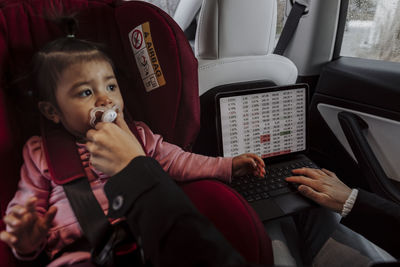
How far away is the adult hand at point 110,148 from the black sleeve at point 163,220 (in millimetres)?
18

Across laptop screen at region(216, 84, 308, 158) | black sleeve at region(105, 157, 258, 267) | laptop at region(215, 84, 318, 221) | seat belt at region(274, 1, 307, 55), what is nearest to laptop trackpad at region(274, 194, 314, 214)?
laptop at region(215, 84, 318, 221)

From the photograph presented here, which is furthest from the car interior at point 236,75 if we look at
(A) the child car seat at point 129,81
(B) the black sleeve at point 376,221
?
(B) the black sleeve at point 376,221

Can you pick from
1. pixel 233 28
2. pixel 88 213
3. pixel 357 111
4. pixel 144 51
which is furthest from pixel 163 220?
pixel 357 111

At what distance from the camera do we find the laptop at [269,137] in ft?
2.27

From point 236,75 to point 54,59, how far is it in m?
0.49

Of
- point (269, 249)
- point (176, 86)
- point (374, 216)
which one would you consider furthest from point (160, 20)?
point (374, 216)

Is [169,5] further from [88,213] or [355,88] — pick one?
[88,213]

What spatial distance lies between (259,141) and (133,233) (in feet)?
1.51

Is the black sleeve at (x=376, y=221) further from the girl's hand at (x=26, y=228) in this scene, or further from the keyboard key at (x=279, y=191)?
the girl's hand at (x=26, y=228)

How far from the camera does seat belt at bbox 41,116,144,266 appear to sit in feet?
1.48

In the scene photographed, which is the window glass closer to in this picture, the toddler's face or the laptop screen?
the laptop screen

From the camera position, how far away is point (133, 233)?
0.44 metres

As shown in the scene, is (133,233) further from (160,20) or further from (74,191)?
(160,20)

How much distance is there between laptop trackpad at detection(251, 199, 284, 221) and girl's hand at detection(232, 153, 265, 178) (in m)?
0.07
